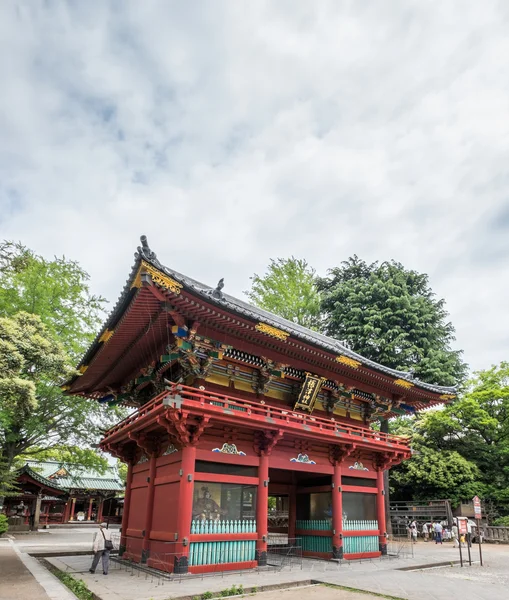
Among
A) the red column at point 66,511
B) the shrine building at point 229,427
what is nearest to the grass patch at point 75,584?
the shrine building at point 229,427

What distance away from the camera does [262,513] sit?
13914 mm

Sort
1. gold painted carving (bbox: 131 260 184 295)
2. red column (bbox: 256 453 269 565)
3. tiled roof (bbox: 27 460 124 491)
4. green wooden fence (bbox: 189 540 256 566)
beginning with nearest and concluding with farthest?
1. gold painted carving (bbox: 131 260 184 295)
2. green wooden fence (bbox: 189 540 256 566)
3. red column (bbox: 256 453 269 565)
4. tiled roof (bbox: 27 460 124 491)

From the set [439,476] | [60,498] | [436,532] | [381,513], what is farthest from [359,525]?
[60,498]

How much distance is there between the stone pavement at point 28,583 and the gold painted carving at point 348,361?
10.4 meters

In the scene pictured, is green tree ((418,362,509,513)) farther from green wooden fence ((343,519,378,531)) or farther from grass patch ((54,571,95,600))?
grass patch ((54,571,95,600))

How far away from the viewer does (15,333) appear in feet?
41.5

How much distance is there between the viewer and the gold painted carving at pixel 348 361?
52.5 ft

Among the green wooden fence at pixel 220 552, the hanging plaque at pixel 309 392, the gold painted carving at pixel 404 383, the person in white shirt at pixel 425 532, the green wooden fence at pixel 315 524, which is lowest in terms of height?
the person in white shirt at pixel 425 532

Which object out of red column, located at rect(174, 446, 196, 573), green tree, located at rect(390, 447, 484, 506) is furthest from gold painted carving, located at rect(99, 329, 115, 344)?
green tree, located at rect(390, 447, 484, 506)

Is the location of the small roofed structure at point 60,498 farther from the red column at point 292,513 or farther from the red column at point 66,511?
the red column at point 292,513

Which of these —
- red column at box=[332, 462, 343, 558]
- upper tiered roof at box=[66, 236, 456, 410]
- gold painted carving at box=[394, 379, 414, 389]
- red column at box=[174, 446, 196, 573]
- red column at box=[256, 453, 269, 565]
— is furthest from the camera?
gold painted carving at box=[394, 379, 414, 389]

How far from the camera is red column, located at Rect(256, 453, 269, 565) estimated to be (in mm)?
13594

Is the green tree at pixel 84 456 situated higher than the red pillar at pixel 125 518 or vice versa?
the green tree at pixel 84 456

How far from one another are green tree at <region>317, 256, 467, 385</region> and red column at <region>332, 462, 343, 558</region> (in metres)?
15.2
